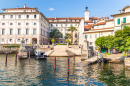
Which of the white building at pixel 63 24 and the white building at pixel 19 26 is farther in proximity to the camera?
the white building at pixel 63 24

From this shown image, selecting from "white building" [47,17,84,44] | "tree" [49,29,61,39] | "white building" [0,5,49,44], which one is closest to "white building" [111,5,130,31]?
"white building" [0,5,49,44]

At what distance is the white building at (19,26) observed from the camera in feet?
207

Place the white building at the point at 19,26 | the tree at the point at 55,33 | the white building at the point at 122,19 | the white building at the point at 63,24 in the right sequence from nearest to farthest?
the white building at the point at 122,19, the white building at the point at 19,26, the tree at the point at 55,33, the white building at the point at 63,24

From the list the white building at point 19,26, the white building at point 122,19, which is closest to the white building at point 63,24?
the white building at point 19,26

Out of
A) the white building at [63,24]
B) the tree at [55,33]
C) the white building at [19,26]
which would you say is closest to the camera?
the white building at [19,26]

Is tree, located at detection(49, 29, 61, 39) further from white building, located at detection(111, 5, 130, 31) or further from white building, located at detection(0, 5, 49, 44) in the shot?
white building, located at detection(111, 5, 130, 31)

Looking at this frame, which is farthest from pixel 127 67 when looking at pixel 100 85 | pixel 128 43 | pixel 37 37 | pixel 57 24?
pixel 57 24

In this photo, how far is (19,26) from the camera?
211 ft

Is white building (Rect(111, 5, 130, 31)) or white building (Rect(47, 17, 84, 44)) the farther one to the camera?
white building (Rect(47, 17, 84, 44))

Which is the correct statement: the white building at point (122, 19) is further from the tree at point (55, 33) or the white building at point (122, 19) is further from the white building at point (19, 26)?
the tree at point (55, 33)

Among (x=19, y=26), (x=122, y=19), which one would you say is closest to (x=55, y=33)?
Result: (x=19, y=26)

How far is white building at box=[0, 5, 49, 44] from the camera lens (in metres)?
63.2

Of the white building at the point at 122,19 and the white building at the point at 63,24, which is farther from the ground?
the white building at the point at 63,24

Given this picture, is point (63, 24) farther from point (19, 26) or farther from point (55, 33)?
point (19, 26)
